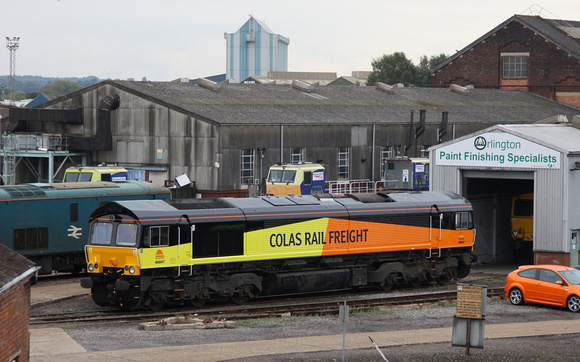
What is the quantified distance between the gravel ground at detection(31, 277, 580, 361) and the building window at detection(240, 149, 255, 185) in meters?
23.3

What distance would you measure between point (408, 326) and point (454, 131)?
39657 mm

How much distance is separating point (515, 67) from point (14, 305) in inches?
2778

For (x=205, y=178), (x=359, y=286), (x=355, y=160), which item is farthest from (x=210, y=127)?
(x=359, y=286)

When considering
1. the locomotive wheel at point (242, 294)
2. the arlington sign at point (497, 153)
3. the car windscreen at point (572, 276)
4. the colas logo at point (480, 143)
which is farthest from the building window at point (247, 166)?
the car windscreen at point (572, 276)

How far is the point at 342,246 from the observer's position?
30297 millimetres

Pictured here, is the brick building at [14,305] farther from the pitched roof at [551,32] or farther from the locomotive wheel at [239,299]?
the pitched roof at [551,32]

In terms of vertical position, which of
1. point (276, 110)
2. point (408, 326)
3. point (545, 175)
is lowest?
point (408, 326)

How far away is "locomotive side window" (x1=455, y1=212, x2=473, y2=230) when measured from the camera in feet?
111

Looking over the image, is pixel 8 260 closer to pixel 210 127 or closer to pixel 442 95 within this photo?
pixel 210 127

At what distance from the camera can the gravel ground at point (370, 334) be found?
2030 cm

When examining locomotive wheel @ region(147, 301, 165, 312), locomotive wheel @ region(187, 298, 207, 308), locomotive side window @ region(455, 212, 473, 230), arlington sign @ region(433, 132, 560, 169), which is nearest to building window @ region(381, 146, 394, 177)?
arlington sign @ region(433, 132, 560, 169)

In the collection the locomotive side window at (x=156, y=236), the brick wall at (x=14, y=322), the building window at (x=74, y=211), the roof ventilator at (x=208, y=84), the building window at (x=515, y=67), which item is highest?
the building window at (x=515, y=67)

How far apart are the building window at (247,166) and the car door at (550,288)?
24931 mm

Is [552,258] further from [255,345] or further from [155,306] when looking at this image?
[255,345]
